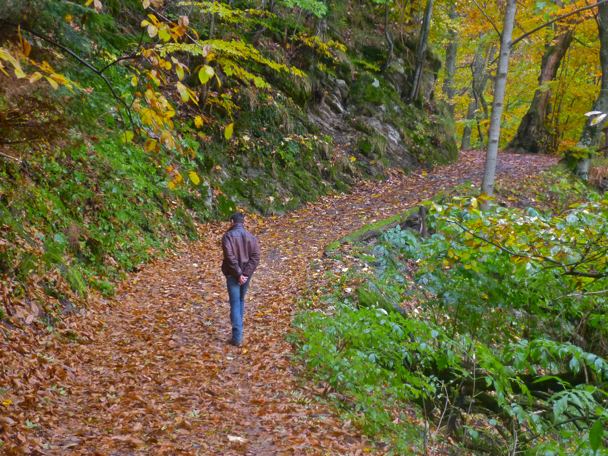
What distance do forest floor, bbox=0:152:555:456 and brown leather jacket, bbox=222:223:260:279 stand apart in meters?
1.00

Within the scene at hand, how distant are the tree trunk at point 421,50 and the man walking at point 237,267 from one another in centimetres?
1589

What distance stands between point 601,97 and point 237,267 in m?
14.8

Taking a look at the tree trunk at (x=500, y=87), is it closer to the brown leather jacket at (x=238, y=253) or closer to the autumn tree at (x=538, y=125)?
the brown leather jacket at (x=238, y=253)

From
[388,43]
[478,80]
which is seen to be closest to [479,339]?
[388,43]

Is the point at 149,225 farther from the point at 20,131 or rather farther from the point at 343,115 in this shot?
the point at 343,115

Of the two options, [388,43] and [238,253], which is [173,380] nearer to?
[238,253]

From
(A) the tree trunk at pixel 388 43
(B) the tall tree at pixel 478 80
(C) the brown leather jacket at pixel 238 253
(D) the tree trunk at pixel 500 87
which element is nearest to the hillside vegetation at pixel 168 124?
(A) the tree trunk at pixel 388 43

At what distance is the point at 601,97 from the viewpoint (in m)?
16.4

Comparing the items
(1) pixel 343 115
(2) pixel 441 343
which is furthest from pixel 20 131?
(1) pixel 343 115

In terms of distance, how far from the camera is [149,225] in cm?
1093

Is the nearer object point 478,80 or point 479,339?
point 479,339

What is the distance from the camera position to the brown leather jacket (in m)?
7.07

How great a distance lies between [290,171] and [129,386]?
11043 millimetres

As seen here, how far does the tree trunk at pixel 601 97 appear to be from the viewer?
16.4m
